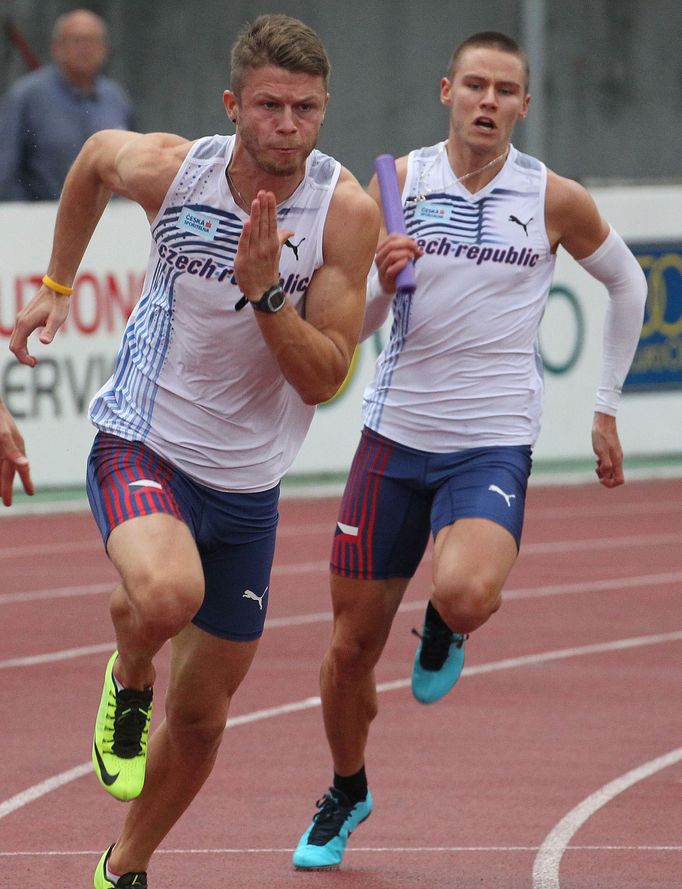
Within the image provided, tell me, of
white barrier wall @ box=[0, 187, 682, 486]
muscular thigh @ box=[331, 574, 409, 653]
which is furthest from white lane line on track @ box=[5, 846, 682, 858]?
white barrier wall @ box=[0, 187, 682, 486]

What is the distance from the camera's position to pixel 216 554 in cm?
522

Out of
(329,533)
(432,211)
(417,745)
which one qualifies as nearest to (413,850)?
(417,745)

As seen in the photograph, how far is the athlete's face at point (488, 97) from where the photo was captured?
20.7 feet

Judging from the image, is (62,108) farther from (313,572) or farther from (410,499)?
(410,499)

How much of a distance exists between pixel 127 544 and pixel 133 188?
0.98m

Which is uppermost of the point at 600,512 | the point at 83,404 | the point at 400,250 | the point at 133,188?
the point at 133,188

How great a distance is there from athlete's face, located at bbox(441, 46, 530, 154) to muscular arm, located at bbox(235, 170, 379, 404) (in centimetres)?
132

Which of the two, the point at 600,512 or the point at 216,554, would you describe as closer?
the point at 216,554

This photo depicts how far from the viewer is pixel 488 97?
629 cm

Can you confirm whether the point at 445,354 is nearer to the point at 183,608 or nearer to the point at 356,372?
the point at 183,608

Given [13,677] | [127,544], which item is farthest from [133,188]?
[13,677]

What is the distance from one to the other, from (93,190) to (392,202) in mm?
1139

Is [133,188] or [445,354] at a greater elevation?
[133,188]

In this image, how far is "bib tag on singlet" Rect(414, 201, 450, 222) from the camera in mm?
6367
